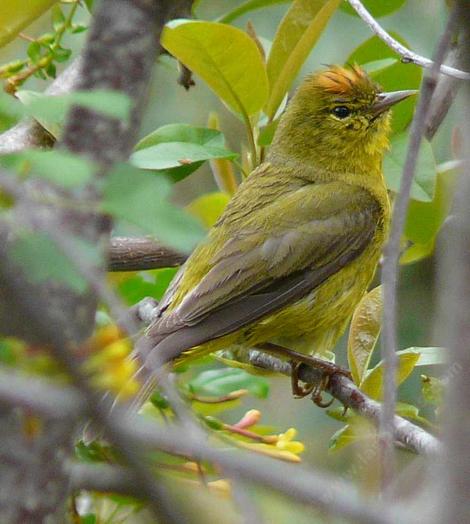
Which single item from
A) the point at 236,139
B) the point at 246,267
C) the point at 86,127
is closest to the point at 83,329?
the point at 86,127

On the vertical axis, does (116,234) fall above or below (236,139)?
above

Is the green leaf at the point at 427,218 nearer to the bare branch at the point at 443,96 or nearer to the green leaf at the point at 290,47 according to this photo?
the bare branch at the point at 443,96

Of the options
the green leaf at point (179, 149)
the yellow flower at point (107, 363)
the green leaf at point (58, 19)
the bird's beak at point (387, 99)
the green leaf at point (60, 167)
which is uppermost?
the green leaf at point (60, 167)

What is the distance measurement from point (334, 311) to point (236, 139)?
2.92 m

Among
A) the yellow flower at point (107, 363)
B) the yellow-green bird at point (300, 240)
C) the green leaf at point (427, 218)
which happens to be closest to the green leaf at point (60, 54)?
the yellow-green bird at point (300, 240)

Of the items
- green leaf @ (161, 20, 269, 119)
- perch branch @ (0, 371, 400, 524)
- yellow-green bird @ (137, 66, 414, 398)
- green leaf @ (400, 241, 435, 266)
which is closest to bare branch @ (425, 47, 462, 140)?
yellow-green bird @ (137, 66, 414, 398)

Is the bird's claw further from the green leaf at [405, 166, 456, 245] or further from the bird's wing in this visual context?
the green leaf at [405, 166, 456, 245]

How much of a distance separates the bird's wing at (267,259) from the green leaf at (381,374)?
2.66ft

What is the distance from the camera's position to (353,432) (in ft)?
11.8

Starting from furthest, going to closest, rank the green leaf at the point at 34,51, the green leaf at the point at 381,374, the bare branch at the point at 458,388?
the green leaf at the point at 34,51
the green leaf at the point at 381,374
the bare branch at the point at 458,388

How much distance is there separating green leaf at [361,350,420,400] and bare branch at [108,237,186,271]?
1.30 m

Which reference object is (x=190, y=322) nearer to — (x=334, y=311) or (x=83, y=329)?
(x=334, y=311)

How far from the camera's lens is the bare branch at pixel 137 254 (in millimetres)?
4625

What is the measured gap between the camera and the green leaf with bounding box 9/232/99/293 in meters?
1.54
